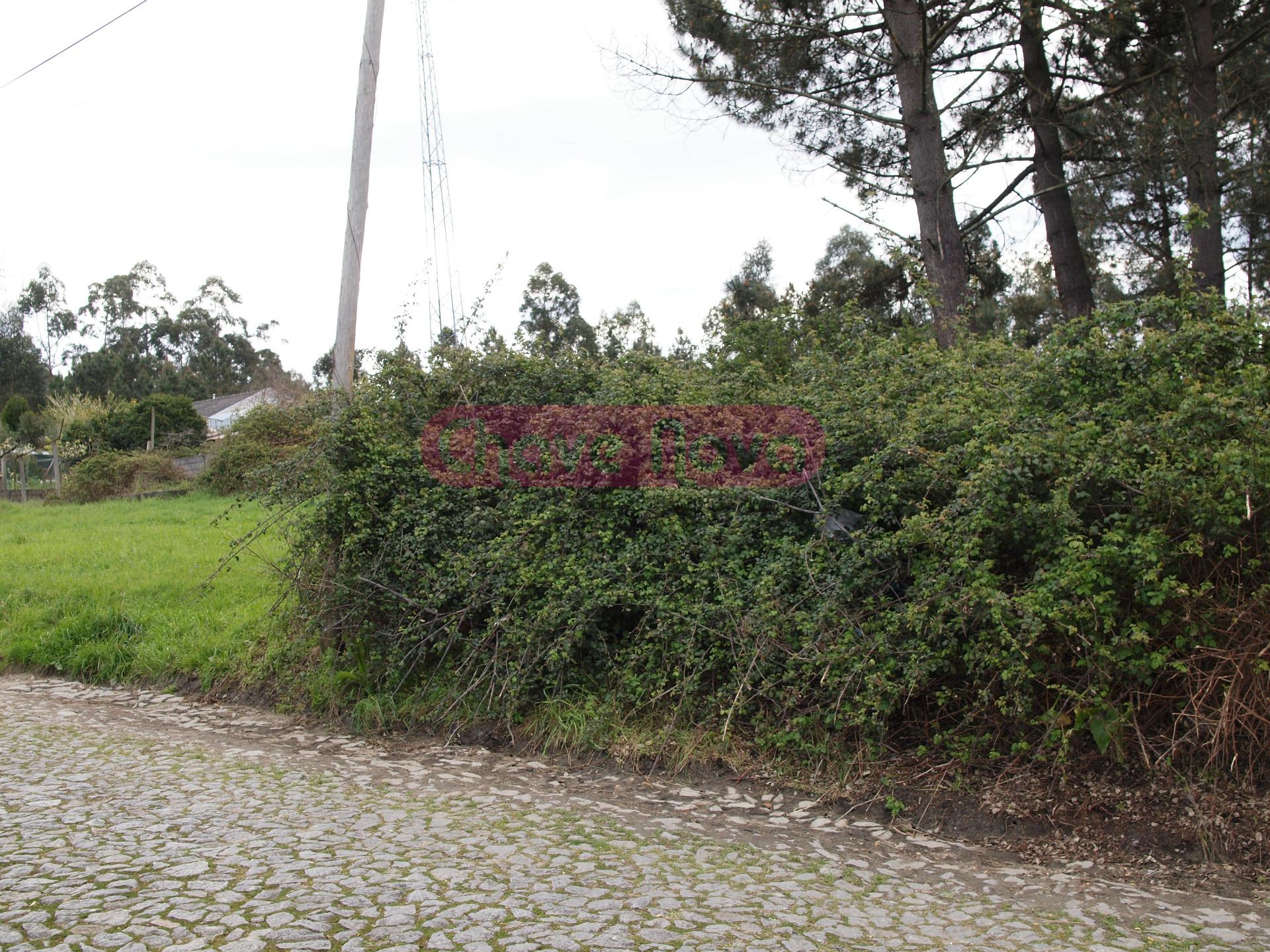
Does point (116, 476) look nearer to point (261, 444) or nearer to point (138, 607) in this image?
point (261, 444)

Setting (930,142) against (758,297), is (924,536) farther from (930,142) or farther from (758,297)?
(758,297)

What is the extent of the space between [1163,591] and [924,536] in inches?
44.9

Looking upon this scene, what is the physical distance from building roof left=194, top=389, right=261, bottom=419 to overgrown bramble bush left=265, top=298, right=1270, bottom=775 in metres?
56.8

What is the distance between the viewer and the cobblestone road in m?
3.48

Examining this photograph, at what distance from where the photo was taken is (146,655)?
852 centimetres

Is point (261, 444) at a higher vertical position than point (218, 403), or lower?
lower

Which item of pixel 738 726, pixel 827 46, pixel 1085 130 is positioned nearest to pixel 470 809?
pixel 738 726

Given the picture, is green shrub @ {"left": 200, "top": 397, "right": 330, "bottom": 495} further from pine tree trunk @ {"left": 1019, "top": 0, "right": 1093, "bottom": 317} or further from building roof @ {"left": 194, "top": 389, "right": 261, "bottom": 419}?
building roof @ {"left": 194, "top": 389, "right": 261, "bottom": 419}

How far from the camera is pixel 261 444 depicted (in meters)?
19.8

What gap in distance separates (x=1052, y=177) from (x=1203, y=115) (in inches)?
74.5

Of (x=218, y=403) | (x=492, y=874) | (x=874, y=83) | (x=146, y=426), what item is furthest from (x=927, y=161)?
(x=218, y=403)

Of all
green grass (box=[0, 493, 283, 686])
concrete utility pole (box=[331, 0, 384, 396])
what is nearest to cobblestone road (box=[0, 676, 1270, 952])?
green grass (box=[0, 493, 283, 686])

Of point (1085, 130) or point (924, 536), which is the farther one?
point (1085, 130)

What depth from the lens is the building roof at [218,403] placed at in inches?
2393
